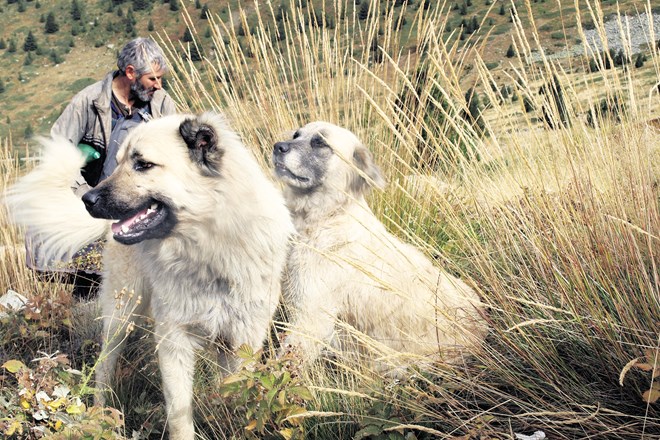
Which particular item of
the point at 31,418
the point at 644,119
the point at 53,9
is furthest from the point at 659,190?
the point at 53,9

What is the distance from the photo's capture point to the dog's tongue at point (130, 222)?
8.79 feet

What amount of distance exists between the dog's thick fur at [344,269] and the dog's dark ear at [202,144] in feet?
1.63

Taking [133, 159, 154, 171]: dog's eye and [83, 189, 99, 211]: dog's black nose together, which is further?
[133, 159, 154, 171]: dog's eye

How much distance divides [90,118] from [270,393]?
3203 millimetres

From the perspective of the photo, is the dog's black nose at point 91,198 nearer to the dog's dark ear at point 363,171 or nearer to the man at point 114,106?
the dog's dark ear at point 363,171

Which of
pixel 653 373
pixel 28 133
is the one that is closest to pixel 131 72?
pixel 653 373

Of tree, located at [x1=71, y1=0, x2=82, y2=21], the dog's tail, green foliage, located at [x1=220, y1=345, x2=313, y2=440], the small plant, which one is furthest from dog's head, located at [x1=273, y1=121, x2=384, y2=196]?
tree, located at [x1=71, y1=0, x2=82, y2=21]

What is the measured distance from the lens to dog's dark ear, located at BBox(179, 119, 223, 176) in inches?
109

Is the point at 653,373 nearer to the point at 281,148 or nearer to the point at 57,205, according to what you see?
the point at 281,148

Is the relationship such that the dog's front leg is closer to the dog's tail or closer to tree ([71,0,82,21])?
the dog's tail

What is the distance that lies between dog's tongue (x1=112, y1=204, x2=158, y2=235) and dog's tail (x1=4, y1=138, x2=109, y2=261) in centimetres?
73

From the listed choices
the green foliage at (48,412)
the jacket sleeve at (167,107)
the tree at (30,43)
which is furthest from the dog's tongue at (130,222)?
the tree at (30,43)

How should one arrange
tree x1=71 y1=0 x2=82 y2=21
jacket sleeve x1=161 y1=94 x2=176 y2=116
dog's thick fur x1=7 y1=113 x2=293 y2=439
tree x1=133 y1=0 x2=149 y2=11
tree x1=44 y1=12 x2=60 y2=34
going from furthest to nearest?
tree x1=133 y1=0 x2=149 y2=11, tree x1=71 y1=0 x2=82 y2=21, tree x1=44 y1=12 x2=60 y2=34, jacket sleeve x1=161 y1=94 x2=176 y2=116, dog's thick fur x1=7 y1=113 x2=293 y2=439

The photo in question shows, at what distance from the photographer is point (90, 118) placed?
182 inches
